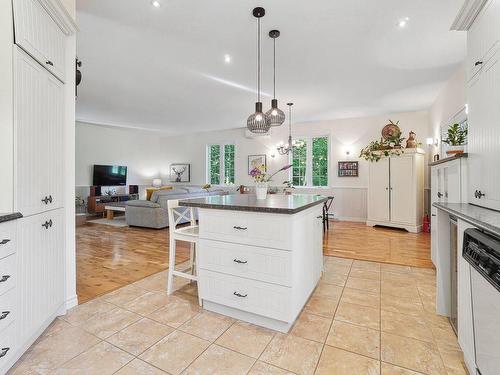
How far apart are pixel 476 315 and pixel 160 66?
4.29 metres

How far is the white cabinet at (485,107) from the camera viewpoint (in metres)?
1.61

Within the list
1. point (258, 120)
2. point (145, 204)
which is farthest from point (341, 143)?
point (145, 204)

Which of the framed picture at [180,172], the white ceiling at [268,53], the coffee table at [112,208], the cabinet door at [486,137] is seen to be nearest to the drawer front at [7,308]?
the white ceiling at [268,53]

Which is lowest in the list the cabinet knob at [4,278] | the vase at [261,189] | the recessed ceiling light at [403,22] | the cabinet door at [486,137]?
the cabinet knob at [4,278]

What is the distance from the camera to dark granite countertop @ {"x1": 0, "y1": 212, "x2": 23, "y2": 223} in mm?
1387

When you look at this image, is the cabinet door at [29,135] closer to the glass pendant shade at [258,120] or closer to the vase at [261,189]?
the vase at [261,189]

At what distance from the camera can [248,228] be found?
2010 mm

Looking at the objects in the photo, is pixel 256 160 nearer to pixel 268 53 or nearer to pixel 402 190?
pixel 402 190

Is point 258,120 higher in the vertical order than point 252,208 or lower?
higher

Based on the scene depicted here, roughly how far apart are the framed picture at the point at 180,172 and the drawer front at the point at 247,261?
24.9ft

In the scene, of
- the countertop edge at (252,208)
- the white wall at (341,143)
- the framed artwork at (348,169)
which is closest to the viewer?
the countertop edge at (252,208)

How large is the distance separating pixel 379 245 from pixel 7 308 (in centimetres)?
462

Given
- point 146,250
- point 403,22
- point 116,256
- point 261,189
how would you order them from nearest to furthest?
1. point 261,189
2. point 403,22
3. point 116,256
4. point 146,250

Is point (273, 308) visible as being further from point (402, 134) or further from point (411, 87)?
point (402, 134)
